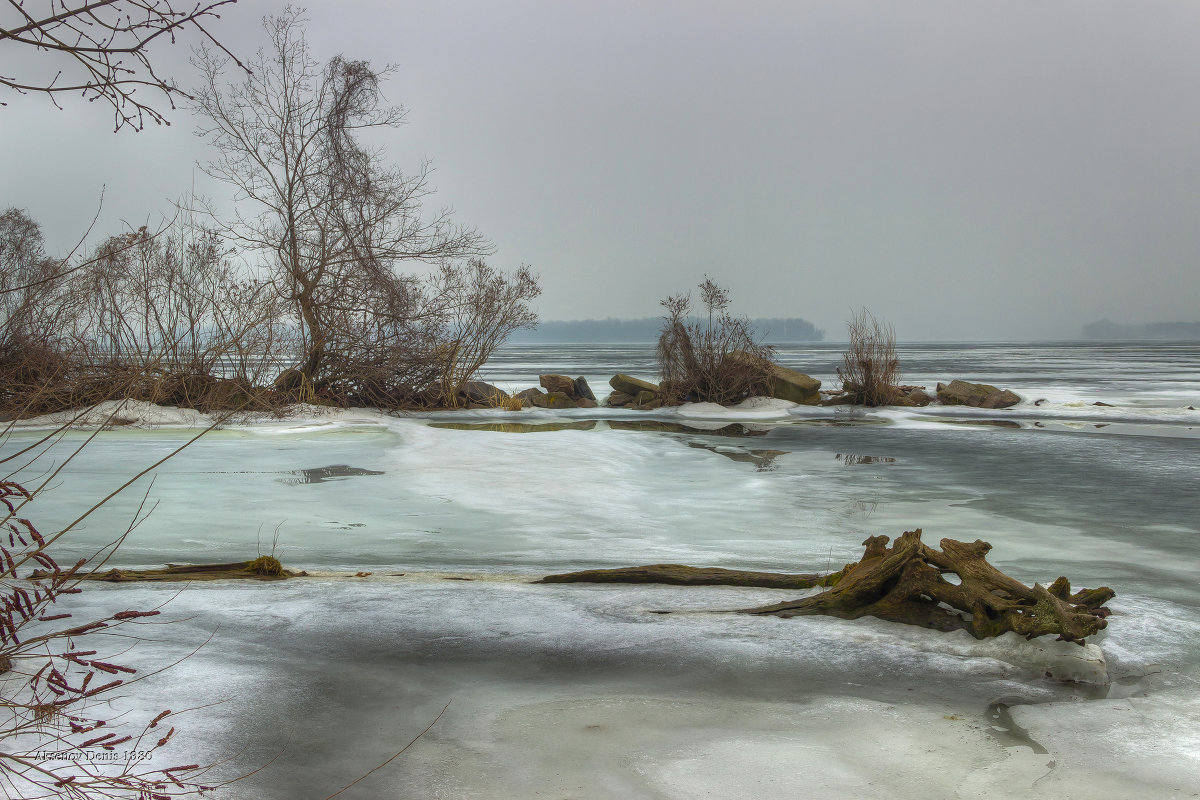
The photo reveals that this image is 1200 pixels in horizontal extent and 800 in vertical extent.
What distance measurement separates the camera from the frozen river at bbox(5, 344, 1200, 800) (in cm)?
286

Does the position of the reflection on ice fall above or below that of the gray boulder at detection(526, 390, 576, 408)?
below

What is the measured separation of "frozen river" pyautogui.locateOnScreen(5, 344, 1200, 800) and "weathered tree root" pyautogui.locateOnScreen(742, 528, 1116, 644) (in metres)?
0.15

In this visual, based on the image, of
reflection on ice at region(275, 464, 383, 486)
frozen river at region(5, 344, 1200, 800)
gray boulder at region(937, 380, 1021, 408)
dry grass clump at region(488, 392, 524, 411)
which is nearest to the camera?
frozen river at region(5, 344, 1200, 800)

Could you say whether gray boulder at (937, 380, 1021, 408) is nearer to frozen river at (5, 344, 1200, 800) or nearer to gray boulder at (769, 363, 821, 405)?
gray boulder at (769, 363, 821, 405)

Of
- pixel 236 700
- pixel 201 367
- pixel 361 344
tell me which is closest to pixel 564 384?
pixel 361 344

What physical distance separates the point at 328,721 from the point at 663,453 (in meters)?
8.79

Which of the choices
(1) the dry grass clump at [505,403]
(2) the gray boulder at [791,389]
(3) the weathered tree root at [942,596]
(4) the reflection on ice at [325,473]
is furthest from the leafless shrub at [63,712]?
(2) the gray boulder at [791,389]

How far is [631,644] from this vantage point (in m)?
4.06

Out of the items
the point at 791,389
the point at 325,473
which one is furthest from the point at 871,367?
the point at 325,473

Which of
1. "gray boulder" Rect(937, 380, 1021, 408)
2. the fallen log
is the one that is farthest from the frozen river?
"gray boulder" Rect(937, 380, 1021, 408)

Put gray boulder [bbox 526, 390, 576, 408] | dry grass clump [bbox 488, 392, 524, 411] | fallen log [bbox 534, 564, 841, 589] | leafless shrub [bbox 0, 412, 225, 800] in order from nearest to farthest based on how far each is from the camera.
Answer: leafless shrub [bbox 0, 412, 225, 800]
fallen log [bbox 534, 564, 841, 589]
dry grass clump [bbox 488, 392, 524, 411]
gray boulder [bbox 526, 390, 576, 408]

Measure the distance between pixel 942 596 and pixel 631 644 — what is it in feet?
5.29

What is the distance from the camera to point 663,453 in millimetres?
11742

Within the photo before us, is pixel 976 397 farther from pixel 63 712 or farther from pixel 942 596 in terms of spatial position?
pixel 63 712
